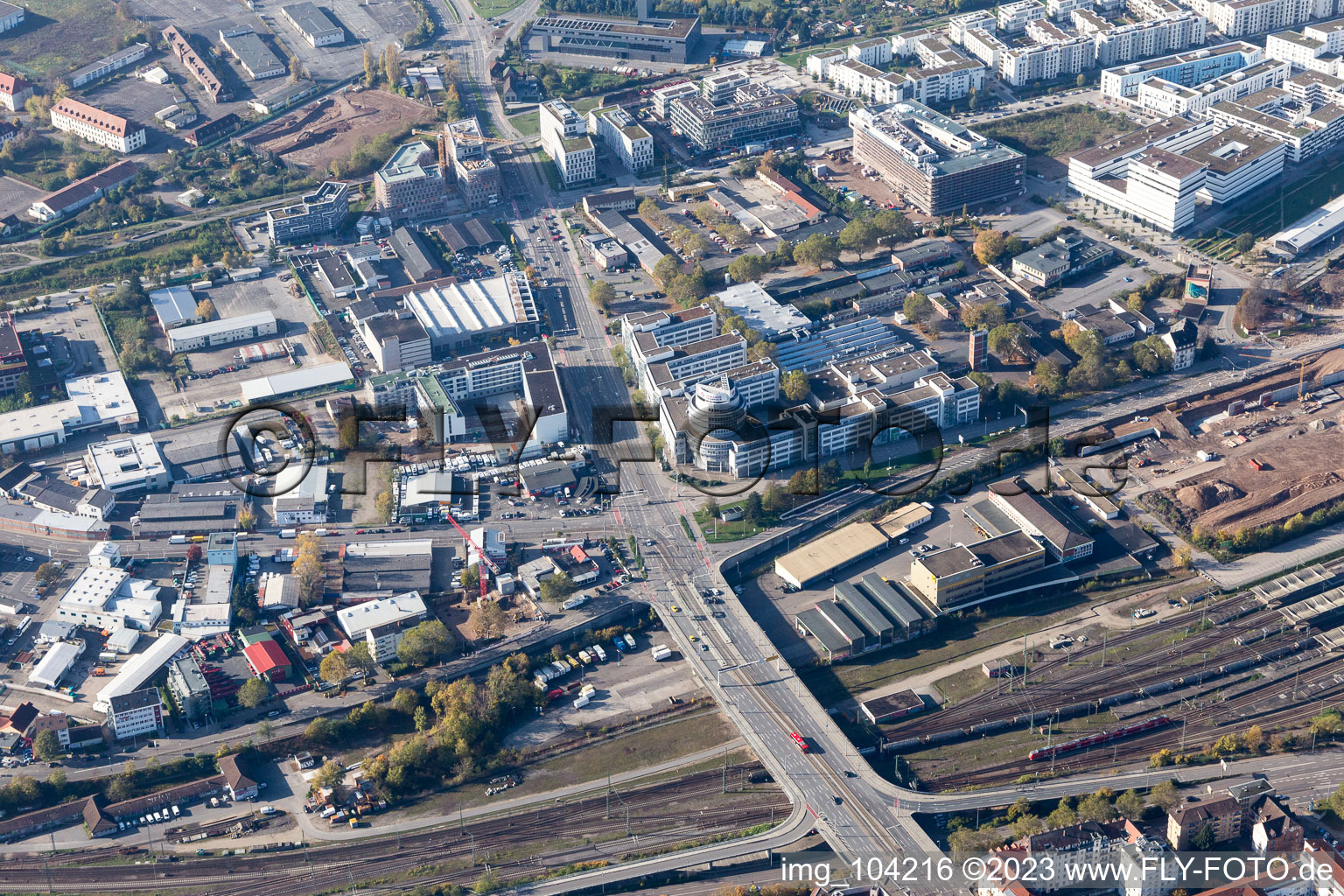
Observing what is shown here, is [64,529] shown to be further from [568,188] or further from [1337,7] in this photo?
[1337,7]

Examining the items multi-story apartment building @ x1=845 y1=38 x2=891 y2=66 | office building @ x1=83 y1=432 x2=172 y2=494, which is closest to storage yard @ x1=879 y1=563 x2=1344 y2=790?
office building @ x1=83 y1=432 x2=172 y2=494

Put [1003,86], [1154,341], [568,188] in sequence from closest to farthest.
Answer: [1154,341], [568,188], [1003,86]

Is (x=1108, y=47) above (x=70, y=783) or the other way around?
above

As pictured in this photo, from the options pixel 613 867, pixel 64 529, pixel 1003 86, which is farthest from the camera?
pixel 1003 86

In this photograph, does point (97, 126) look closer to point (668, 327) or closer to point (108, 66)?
point (108, 66)

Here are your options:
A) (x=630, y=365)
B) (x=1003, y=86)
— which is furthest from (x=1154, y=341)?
(x=1003, y=86)

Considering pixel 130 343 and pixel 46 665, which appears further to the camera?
pixel 130 343
